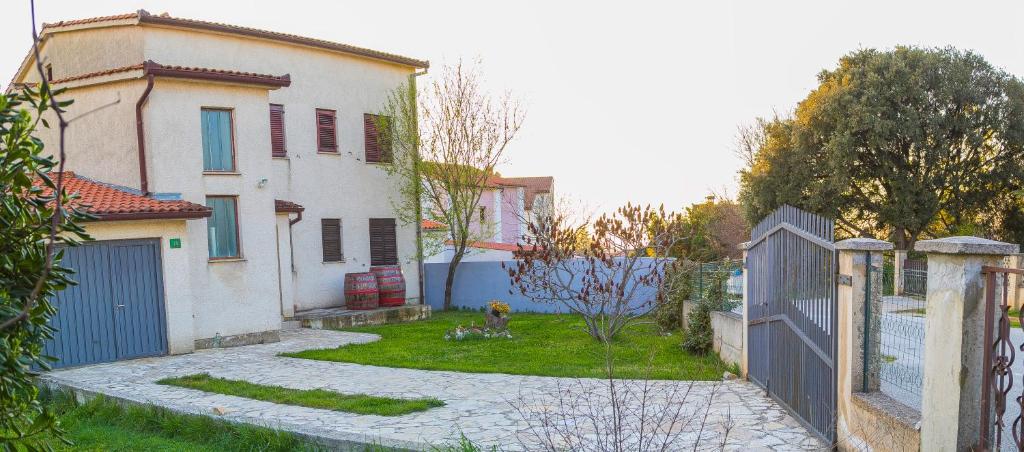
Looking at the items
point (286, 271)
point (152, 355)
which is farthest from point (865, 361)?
point (286, 271)

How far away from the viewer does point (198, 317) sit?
14.9 m

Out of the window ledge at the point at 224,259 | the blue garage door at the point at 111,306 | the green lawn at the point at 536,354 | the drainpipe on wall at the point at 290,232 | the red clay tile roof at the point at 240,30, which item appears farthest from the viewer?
the drainpipe on wall at the point at 290,232

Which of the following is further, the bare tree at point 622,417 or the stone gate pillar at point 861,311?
the bare tree at point 622,417

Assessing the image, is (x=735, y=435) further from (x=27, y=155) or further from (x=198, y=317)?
(x=198, y=317)

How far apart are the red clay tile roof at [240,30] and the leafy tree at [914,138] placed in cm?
1508

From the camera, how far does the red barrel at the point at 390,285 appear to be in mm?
20953

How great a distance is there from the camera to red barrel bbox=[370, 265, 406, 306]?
68.7 feet

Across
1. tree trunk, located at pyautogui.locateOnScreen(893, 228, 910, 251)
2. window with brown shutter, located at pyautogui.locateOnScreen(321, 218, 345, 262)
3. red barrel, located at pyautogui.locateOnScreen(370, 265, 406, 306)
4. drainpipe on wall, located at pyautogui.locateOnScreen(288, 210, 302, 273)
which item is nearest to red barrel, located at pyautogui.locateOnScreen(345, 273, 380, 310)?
red barrel, located at pyautogui.locateOnScreen(370, 265, 406, 306)

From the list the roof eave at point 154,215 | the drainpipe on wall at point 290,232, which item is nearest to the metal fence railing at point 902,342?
the roof eave at point 154,215

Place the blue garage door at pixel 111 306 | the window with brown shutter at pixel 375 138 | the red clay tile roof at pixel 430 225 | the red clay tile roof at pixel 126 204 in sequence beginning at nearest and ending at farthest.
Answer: the blue garage door at pixel 111 306 → the red clay tile roof at pixel 126 204 → the window with brown shutter at pixel 375 138 → the red clay tile roof at pixel 430 225

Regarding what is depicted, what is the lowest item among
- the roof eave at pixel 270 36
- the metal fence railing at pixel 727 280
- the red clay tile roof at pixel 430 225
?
the metal fence railing at pixel 727 280

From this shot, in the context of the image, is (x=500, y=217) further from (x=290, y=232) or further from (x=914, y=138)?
(x=290, y=232)

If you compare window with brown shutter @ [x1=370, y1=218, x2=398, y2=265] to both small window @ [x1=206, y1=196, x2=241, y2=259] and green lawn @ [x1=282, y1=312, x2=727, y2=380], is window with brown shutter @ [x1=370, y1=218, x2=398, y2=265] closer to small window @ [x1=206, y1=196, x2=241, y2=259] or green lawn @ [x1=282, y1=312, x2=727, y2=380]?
green lawn @ [x1=282, y1=312, x2=727, y2=380]

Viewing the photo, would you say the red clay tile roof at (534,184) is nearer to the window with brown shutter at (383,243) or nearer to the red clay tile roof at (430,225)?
the red clay tile roof at (430,225)
